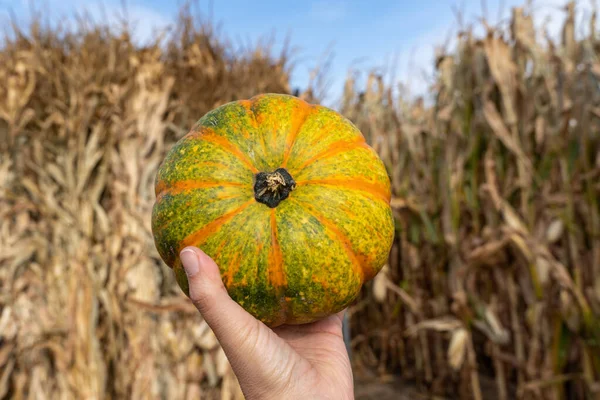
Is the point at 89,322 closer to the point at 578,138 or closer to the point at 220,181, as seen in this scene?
the point at 220,181

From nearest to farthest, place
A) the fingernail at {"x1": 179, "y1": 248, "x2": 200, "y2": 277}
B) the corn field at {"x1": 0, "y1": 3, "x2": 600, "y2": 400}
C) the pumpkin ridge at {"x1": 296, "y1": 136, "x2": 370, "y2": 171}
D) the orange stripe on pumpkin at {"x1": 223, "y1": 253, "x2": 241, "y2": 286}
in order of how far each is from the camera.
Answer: the fingernail at {"x1": 179, "y1": 248, "x2": 200, "y2": 277}
the orange stripe on pumpkin at {"x1": 223, "y1": 253, "x2": 241, "y2": 286}
the pumpkin ridge at {"x1": 296, "y1": 136, "x2": 370, "y2": 171}
the corn field at {"x1": 0, "y1": 3, "x2": 600, "y2": 400}

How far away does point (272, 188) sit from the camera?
4.93 feet

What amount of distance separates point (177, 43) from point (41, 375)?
3090 millimetres

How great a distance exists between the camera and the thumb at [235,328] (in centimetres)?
139

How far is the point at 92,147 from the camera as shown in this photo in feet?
12.1

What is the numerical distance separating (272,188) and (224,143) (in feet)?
0.85

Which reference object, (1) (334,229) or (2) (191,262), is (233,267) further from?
(1) (334,229)

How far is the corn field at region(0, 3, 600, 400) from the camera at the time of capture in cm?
360

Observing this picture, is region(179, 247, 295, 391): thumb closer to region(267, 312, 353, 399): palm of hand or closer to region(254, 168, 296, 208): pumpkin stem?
region(267, 312, 353, 399): palm of hand

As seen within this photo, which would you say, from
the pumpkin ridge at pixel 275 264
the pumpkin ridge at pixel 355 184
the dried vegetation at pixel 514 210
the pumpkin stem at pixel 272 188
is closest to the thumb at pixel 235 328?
the pumpkin ridge at pixel 275 264

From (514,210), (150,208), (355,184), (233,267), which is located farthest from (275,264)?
(514,210)

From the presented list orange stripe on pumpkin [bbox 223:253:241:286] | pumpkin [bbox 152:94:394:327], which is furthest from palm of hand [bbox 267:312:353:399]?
orange stripe on pumpkin [bbox 223:253:241:286]

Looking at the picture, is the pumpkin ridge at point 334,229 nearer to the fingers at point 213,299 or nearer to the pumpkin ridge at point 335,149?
the pumpkin ridge at point 335,149

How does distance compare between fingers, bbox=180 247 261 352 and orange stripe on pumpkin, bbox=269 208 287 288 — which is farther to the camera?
orange stripe on pumpkin, bbox=269 208 287 288
